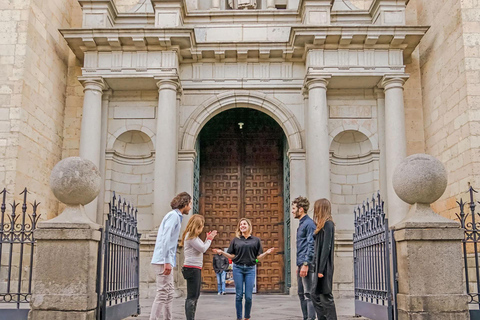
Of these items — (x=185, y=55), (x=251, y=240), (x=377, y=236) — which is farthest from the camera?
(x=185, y=55)

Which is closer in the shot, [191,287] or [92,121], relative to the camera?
[191,287]

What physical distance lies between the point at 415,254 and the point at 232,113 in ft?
39.9

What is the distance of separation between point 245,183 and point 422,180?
36.2ft

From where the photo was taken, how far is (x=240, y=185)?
59.6ft

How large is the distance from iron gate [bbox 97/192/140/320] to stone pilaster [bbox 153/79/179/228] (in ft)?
13.8

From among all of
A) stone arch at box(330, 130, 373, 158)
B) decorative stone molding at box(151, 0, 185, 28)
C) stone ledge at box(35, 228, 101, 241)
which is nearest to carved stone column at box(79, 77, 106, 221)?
decorative stone molding at box(151, 0, 185, 28)

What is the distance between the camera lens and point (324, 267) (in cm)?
725

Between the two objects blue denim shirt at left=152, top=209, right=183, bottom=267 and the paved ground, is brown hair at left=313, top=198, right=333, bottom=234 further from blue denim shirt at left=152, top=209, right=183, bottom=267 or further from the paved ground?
the paved ground

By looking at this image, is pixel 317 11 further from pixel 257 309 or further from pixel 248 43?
pixel 257 309

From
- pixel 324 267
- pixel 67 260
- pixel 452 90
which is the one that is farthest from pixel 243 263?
pixel 452 90

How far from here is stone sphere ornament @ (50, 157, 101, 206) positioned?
7.65m

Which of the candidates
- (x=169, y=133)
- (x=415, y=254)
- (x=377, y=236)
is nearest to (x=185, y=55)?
(x=169, y=133)

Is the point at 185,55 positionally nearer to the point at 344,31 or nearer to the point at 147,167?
the point at 147,167

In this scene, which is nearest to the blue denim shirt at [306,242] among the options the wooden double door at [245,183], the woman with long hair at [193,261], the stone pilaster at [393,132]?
the woman with long hair at [193,261]
